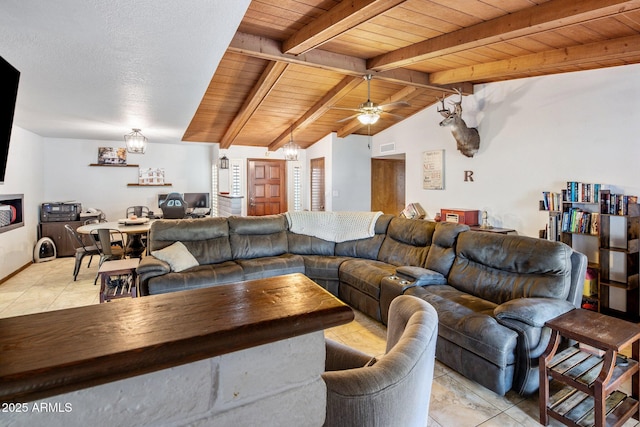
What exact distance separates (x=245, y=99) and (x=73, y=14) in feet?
11.9

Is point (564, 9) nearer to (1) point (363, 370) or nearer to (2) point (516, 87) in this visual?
(2) point (516, 87)

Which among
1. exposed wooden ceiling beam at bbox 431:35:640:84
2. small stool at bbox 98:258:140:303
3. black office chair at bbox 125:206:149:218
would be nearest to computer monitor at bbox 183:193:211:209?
black office chair at bbox 125:206:149:218

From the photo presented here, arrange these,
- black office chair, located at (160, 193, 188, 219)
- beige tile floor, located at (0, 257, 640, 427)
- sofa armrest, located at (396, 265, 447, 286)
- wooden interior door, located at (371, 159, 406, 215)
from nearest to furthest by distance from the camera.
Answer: beige tile floor, located at (0, 257, 640, 427)
sofa armrest, located at (396, 265, 447, 286)
black office chair, located at (160, 193, 188, 219)
wooden interior door, located at (371, 159, 406, 215)

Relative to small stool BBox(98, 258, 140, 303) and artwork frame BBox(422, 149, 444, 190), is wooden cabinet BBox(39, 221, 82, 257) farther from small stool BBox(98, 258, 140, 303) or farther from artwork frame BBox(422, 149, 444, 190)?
artwork frame BBox(422, 149, 444, 190)

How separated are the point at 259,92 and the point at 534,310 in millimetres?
4209

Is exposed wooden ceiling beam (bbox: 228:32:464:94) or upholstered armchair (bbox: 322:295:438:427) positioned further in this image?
exposed wooden ceiling beam (bbox: 228:32:464:94)

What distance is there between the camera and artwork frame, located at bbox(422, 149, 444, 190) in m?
5.90

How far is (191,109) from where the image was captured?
179 inches

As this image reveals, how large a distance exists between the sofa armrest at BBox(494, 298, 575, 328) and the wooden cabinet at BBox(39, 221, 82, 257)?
7.35 metres

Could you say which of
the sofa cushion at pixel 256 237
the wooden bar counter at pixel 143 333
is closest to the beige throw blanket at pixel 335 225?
the sofa cushion at pixel 256 237

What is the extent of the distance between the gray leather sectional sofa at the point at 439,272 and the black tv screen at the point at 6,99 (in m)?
1.51

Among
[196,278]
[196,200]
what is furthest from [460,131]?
[196,200]

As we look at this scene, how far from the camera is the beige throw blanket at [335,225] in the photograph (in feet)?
15.2

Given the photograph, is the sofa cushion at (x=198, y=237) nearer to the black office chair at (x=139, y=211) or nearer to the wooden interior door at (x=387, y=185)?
the black office chair at (x=139, y=211)
